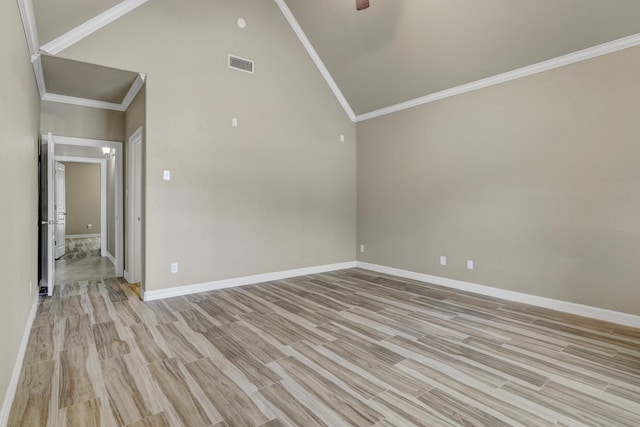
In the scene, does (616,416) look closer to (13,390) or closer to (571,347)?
(571,347)

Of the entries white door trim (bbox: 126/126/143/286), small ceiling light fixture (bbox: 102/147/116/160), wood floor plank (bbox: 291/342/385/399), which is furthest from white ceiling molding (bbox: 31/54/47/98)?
wood floor plank (bbox: 291/342/385/399)

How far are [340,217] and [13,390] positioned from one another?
180 inches

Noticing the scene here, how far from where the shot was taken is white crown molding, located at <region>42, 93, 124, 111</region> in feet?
14.6

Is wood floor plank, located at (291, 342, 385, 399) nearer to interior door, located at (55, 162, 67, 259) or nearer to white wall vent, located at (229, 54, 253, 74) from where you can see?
white wall vent, located at (229, 54, 253, 74)

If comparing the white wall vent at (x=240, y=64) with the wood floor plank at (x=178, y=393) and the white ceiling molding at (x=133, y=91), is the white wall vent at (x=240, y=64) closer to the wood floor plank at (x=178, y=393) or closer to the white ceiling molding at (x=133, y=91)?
the white ceiling molding at (x=133, y=91)

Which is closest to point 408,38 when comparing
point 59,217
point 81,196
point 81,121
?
point 81,121

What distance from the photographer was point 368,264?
576 centimetres

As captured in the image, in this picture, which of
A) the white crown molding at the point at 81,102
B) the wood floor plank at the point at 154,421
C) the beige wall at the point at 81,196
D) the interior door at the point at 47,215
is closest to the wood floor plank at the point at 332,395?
the wood floor plank at the point at 154,421

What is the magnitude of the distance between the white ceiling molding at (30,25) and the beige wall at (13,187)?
0.10 m

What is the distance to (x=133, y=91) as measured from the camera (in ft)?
14.0

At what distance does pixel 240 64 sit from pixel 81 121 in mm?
2548

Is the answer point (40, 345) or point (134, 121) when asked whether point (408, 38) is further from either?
point (40, 345)

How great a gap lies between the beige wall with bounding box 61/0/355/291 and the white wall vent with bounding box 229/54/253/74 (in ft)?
0.30

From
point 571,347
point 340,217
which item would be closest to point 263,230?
point 340,217
